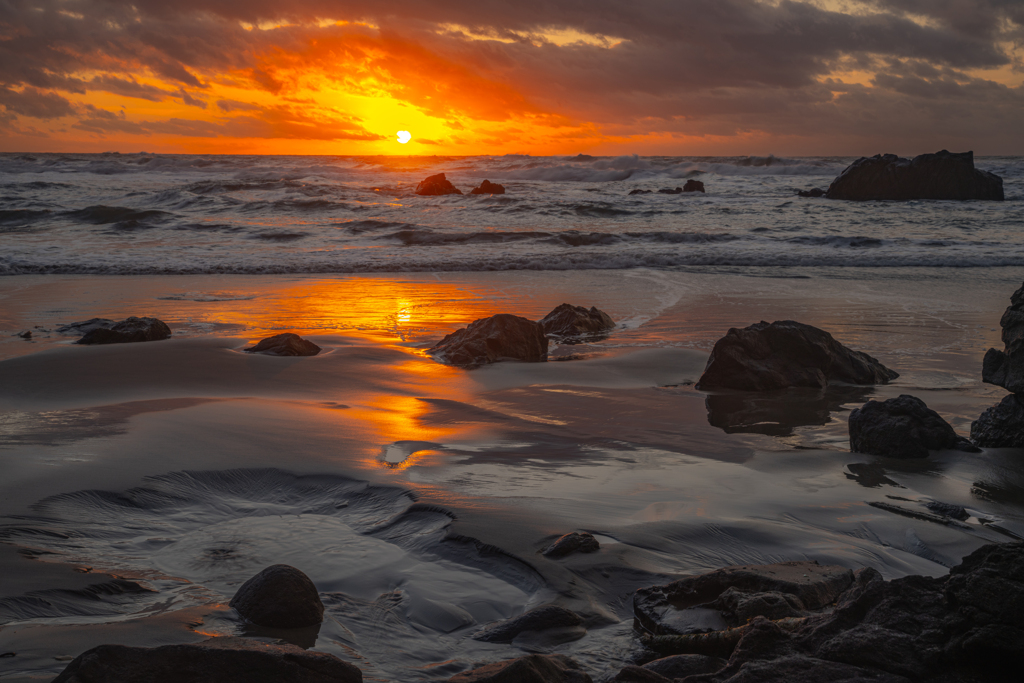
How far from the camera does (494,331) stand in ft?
18.7

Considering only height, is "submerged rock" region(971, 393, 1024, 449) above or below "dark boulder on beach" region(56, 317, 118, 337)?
below

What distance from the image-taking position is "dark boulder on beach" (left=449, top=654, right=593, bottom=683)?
158 cm

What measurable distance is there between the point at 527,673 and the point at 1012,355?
11.0ft

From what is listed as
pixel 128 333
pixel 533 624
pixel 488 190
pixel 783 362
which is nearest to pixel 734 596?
pixel 533 624

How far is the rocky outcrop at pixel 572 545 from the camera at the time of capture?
2.46 metres

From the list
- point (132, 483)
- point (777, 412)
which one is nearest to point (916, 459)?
point (777, 412)

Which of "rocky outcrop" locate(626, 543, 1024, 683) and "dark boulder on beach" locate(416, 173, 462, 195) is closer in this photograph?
"rocky outcrop" locate(626, 543, 1024, 683)

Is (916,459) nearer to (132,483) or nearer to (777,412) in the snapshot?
(777,412)

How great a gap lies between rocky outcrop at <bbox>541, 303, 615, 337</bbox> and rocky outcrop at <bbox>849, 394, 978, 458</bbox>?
3311 mm

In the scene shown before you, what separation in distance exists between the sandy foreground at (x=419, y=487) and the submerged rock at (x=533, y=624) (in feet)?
0.14

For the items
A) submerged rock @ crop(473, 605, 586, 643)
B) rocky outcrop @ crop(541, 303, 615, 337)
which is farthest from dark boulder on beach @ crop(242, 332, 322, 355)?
submerged rock @ crop(473, 605, 586, 643)

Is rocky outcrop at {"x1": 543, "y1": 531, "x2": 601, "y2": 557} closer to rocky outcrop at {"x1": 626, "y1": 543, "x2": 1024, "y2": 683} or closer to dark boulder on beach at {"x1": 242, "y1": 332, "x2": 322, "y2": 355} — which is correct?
rocky outcrop at {"x1": 626, "y1": 543, "x2": 1024, "y2": 683}

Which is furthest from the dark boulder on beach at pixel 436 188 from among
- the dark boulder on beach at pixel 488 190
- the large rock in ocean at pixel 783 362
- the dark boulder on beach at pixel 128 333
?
the large rock in ocean at pixel 783 362

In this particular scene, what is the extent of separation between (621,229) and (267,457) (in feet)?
52.1
